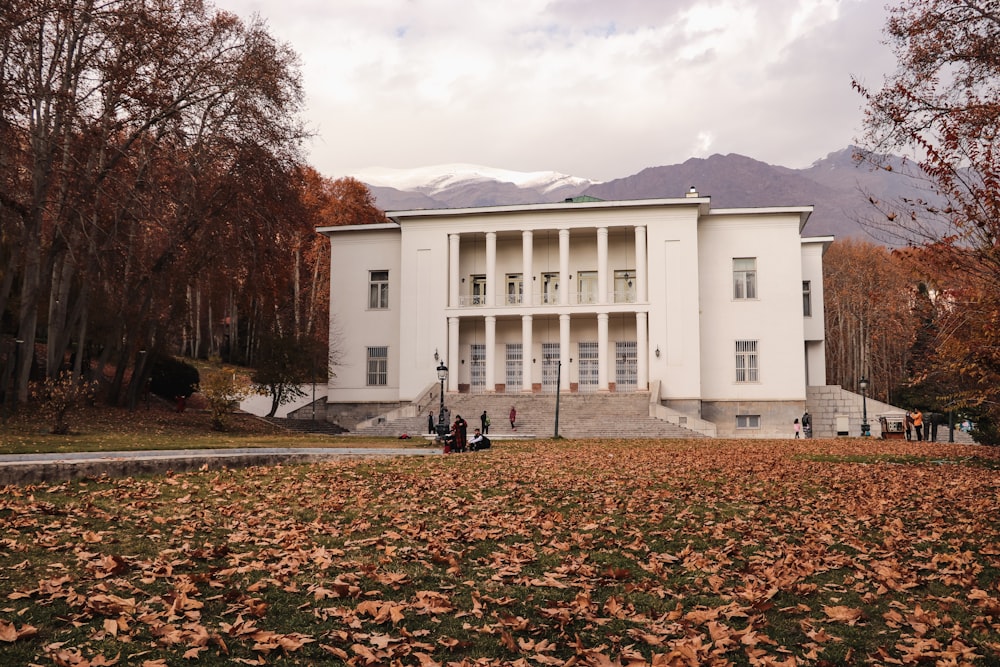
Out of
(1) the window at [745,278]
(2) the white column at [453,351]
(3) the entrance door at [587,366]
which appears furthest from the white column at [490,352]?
(1) the window at [745,278]

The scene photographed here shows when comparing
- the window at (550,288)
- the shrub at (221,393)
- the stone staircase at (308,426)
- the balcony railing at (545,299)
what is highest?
the window at (550,288)

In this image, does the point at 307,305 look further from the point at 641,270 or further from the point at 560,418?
the point at 560,418

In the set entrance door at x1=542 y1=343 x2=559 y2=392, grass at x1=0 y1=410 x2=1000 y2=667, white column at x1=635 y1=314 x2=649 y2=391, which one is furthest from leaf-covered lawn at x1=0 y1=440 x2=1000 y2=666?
entrance door at x1=542 y1=343 x2=559 y2=392

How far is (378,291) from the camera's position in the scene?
50188mm

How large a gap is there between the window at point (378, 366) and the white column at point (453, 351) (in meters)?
4.18

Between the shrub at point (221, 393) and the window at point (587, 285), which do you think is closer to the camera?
the shrub at point (221, 393)

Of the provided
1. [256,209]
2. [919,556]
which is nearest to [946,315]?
[919,556]

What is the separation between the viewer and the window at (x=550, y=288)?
158 feet

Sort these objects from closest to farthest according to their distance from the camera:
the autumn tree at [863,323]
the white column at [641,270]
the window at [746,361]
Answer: the white column at [641,270], the window at [746,361], the autumn tree at [863,323]

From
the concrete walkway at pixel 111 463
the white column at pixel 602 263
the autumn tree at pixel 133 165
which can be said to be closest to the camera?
the concrete walkway at pixel 111 463

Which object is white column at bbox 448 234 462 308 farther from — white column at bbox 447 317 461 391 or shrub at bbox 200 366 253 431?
shrub at bbox 200 366 253 431

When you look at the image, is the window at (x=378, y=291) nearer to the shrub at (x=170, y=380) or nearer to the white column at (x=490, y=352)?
the white column at (x=490, y=352)

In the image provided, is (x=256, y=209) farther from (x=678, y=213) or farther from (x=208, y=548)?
(x=208, y=548)

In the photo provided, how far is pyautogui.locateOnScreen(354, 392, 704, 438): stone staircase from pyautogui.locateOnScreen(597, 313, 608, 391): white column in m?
3.21
